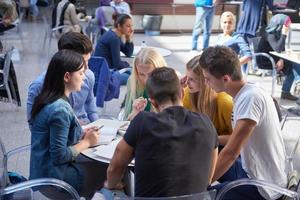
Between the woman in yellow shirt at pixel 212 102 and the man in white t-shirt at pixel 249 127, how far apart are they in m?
0.36

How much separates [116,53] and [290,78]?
7.49 ft

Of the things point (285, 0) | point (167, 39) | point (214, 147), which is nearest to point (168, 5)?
point (167, 39)

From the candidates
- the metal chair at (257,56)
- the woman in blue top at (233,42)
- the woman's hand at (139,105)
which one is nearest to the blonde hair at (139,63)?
the woman's hand at (139,105)

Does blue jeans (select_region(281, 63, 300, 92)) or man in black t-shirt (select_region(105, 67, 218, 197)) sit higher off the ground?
man in black t-shirt (select_region(105, 67, 218, 197))

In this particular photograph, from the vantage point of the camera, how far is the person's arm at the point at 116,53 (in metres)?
5.19

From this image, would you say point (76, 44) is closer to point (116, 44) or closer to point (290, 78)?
point (116, 44)

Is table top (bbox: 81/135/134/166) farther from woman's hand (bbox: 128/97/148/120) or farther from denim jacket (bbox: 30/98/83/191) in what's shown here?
woman's hand (bbox: 128/97/148/120)

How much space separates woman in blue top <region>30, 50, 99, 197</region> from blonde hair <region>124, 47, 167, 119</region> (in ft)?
2.25

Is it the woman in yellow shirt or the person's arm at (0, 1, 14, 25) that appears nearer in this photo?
the woman in yellow shirt

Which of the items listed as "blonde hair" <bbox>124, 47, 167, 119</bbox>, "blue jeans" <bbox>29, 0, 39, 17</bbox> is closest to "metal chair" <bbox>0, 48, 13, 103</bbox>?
"blonde hair" <bbox>124, 47, 167, 119</bbox>

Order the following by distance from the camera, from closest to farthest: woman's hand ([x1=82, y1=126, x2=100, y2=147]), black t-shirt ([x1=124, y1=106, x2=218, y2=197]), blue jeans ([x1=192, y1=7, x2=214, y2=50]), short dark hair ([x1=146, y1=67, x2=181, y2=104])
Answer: black t-shirt ([x1=124, y1=106, x2=218, y2=197])
short dark hair ([x1=146, y1=67, x2=181, y2=104])
woman's hand ([x1=82, y1=126, x2=100, y2=147])
blue jeans ([x1=192, y1=7, x2=214, y2=50])

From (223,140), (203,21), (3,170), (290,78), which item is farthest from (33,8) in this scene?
(223,140)

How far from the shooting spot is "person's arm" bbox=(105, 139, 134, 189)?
1.99 meters

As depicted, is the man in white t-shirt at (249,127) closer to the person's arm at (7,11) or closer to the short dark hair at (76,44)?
the short dark hair at (76,44)
